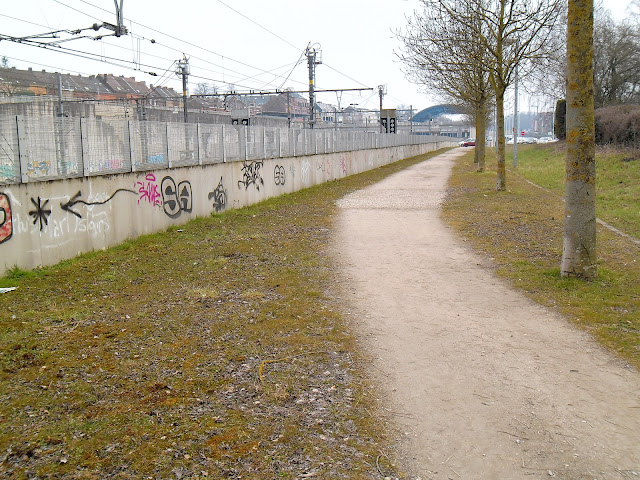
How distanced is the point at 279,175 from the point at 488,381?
17118 millimetres

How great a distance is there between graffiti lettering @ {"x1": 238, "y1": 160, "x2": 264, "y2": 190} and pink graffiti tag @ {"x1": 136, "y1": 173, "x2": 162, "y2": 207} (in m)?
5.01

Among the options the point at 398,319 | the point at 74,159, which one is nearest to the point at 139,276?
the point at 74,159

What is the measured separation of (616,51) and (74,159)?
42.0 metres

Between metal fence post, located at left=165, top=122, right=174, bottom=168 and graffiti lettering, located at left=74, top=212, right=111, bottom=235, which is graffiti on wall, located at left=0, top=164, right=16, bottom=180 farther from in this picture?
metal fence post, located at left=165, top=122, right=174, bottom=168

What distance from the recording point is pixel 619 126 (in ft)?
98.4

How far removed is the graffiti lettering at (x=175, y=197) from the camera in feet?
43.7

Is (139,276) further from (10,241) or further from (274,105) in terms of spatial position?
(274,105)

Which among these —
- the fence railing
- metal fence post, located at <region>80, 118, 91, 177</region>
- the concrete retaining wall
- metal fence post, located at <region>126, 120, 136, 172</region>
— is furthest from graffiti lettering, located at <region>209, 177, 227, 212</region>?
metal fence post, located at <region>80, 118, 91, 177</region>

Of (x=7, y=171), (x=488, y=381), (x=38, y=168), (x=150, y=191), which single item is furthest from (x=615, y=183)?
(x=7, y=171)

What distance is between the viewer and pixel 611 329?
6.11 metres

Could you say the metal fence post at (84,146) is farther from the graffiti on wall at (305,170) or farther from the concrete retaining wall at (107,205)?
the graffiti on wall at (305,170)

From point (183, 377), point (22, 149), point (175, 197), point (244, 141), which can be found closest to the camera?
point (183, 377)

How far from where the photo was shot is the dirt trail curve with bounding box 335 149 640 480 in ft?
12.4

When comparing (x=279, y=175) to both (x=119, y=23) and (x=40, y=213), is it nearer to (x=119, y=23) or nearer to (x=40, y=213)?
(x=119, y=23)
